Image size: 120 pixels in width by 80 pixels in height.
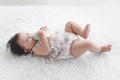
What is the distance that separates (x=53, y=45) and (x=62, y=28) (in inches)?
9.0

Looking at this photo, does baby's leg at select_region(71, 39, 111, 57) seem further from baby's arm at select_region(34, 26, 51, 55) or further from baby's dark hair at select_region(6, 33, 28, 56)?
baby's dark hair at select_region(6, 33, 28, 56)

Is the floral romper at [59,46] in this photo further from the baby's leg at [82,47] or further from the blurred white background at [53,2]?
the blurred white background at [53,2]

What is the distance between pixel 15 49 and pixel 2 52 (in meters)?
0.11

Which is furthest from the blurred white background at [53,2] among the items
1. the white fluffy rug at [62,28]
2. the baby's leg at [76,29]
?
the baby's leg at [76,29]

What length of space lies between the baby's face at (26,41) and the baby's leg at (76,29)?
22 cm

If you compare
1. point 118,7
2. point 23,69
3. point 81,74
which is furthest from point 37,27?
point 118,7

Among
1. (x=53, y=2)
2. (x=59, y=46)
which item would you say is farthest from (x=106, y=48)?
(x=53, y=2)

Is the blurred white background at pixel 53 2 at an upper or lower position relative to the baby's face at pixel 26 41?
upper

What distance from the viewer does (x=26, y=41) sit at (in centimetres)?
150

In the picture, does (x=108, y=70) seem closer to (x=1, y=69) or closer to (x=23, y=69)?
(x=23, y=69)

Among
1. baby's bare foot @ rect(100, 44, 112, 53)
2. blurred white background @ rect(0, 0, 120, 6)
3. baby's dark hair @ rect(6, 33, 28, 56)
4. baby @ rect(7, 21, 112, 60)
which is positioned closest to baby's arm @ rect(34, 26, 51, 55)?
baby @ rect(7, 21, 112, 60)

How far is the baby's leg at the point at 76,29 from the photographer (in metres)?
1.55

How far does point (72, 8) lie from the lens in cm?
191

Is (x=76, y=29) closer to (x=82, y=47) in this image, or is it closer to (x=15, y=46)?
(x=82, y=47)
